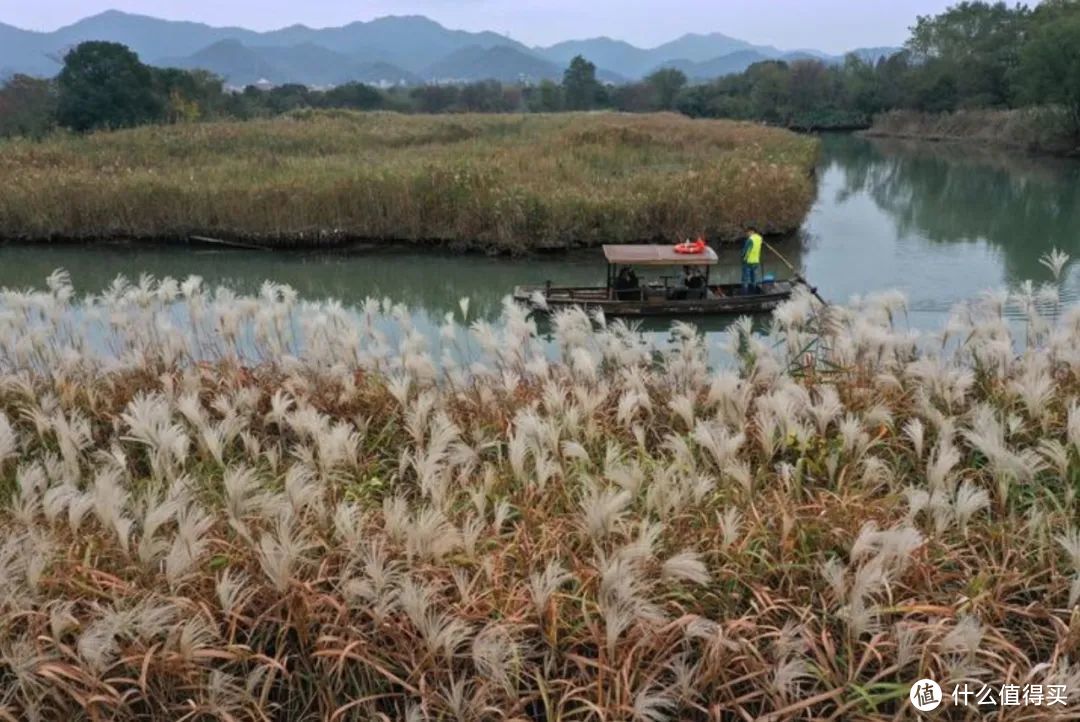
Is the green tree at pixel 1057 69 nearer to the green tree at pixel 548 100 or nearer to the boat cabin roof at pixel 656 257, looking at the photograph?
the boat cabin roof at pixel 656 257

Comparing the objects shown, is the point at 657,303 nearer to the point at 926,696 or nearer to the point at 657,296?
the point at 657,296

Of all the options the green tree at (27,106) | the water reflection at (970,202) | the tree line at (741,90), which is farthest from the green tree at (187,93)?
the water reflection at (970,202)

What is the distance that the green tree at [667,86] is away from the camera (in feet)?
207

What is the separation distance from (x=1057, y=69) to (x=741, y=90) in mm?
28671

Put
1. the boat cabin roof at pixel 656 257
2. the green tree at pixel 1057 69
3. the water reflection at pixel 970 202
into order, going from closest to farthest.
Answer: the boat cabin roof at pixel 656 257 < the water reflection at pixel 970 202 < the green tree at pixel 1057 69

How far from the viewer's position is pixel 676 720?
222 cm

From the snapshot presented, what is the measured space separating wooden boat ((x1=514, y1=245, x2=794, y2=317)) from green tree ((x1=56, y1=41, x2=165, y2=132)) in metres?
26.2

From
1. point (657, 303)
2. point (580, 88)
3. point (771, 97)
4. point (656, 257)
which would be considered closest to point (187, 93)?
point (580, 88)

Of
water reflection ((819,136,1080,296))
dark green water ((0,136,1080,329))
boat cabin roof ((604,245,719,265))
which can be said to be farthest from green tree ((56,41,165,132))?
boat cabin roof ((604,245,719,265))

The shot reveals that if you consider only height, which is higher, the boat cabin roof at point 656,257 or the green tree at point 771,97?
the green tree at point 771,97

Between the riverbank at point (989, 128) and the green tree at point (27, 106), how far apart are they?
127 ft

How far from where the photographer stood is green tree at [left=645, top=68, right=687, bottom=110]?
2489 inches

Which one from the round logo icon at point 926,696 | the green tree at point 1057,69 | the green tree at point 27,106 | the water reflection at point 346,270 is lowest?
the water reflection at point 346,270

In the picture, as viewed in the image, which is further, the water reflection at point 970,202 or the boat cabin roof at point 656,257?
the water reflection at point 970,202
